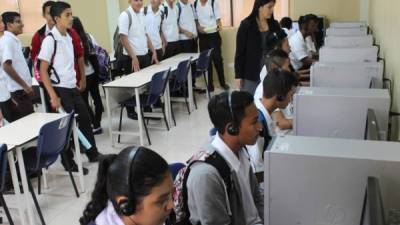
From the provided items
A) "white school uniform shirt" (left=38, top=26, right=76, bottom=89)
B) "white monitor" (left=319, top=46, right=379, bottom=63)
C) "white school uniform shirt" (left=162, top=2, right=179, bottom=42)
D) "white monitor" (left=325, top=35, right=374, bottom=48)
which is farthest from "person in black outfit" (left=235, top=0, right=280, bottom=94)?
"white school uniform shirt" (left=162, top=2, right=179, bottom=42)

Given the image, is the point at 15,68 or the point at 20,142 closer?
the point at 20,142

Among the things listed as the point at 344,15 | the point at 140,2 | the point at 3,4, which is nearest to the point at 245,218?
the point at 140,2

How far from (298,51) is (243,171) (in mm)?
3339

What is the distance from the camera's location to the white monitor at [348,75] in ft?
7.45

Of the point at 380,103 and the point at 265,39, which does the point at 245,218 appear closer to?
the point at 380,103

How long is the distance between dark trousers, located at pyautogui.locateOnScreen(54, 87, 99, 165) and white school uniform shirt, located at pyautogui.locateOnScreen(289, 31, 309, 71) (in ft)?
7.54

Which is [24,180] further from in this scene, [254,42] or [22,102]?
[254,42]

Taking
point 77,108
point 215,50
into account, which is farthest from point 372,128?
point 215,50

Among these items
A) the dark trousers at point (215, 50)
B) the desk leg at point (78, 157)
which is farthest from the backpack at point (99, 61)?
the dark trousers at point (215, 50)

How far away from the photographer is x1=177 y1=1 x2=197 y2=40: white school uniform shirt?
22.2ft

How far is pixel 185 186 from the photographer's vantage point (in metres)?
1.55

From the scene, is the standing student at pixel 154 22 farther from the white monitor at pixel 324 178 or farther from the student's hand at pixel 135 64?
the white monitor at pixel 324 178

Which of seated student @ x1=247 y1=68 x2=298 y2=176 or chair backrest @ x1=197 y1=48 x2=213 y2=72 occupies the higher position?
seated student @ x1=247 y1=68 x2=298 y2=176

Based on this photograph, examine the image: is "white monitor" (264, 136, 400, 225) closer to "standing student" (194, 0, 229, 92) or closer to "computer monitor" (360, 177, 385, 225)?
"computer monitor" (360, 177, 385, 225)
